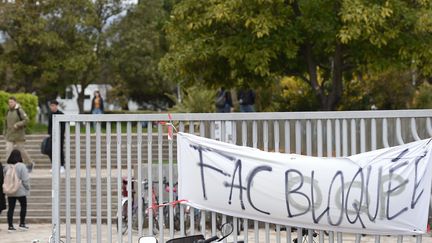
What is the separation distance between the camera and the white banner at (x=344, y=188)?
385 inches

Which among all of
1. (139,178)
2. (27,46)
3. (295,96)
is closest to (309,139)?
(139,178)

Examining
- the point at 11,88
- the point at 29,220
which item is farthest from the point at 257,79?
the point at 11,88

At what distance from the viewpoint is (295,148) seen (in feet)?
33.0

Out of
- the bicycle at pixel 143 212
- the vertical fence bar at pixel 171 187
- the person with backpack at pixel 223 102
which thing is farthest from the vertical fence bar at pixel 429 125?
the person with backpack at pixel 223 102

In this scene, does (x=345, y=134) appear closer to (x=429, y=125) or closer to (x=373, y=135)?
(x=373, y=135)

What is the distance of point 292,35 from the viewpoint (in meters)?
18.7

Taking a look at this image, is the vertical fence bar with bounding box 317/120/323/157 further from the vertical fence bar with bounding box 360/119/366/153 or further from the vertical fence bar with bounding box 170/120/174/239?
the vertical fence bar with bounding box 170/120/174/239

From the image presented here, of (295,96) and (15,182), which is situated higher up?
(295,96)

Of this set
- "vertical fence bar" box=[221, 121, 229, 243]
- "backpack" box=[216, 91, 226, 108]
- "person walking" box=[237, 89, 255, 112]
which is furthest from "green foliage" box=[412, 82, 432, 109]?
"vertical fence bar" box=[221, 121, 229, 243]

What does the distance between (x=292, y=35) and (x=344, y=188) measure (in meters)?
9.33

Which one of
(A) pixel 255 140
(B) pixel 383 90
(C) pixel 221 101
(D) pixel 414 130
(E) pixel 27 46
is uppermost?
(E) pixel 27 46

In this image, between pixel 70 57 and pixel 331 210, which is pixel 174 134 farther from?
pixel 70 57

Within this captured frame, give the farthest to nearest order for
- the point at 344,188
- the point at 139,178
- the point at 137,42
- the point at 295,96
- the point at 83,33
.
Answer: the point at 137,42 → the point at 83,33 → the point at 295,96 → the point at 139,178 → the point at 344,188

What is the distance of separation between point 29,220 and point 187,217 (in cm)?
877
